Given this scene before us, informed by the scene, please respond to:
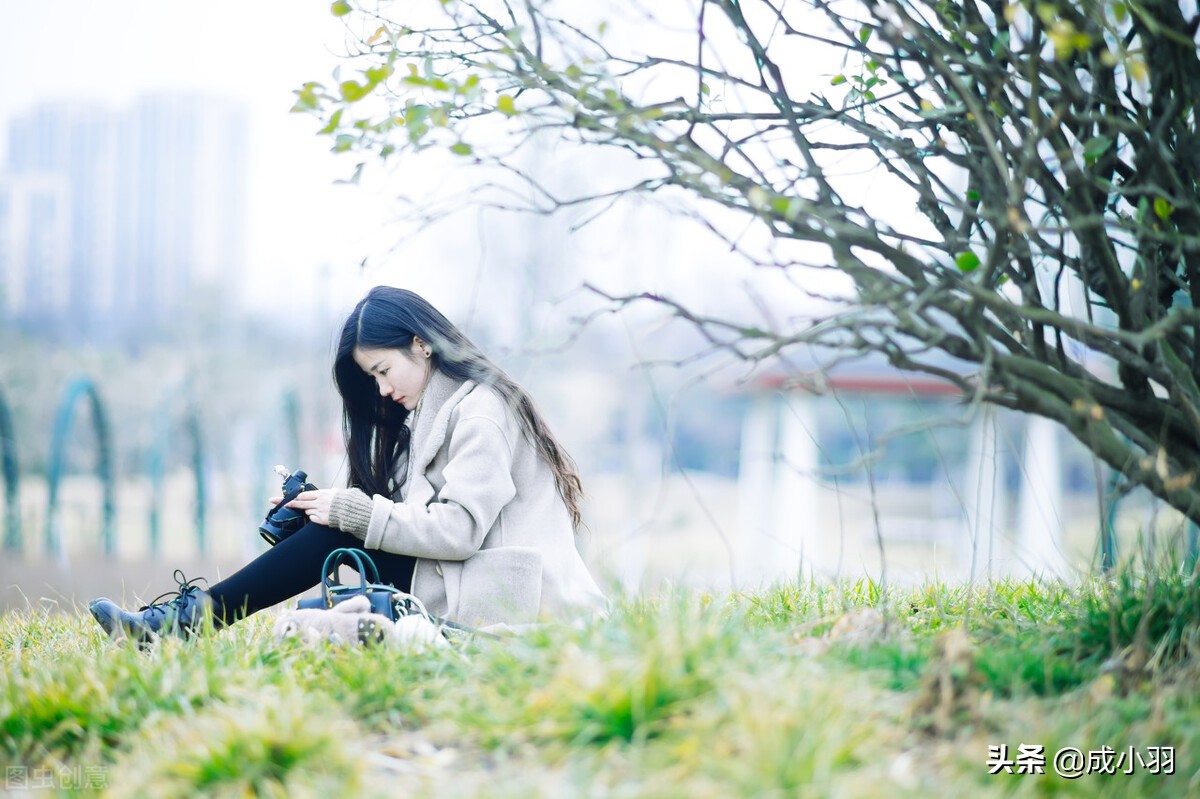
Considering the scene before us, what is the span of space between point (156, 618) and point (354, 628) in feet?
2.20

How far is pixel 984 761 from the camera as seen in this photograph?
5.31 ft

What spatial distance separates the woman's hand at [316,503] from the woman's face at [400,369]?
1.26ft

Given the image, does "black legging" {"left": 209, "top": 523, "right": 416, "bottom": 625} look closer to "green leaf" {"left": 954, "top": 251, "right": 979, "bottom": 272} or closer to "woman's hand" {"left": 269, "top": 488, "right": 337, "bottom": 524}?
"woman's hand" {"left": 269, "top": 488, "right": 337, "bottom": 524}

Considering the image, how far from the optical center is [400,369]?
3117mm

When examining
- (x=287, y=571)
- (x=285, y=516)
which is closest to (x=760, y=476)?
(x=285, y=516)

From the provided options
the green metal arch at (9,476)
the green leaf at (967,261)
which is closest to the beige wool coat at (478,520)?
the green leaf at (967,261)

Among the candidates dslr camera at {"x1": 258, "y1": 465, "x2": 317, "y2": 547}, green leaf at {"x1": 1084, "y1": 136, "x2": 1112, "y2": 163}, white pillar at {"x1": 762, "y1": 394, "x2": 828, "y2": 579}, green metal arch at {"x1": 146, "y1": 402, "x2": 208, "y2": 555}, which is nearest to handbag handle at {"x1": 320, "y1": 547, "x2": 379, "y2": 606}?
dslr camera at {"x1": 258, "y1": 465, "x2": 317, "y2": 547}

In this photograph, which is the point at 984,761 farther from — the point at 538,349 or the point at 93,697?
the point at 93,697

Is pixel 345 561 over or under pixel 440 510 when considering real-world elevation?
under

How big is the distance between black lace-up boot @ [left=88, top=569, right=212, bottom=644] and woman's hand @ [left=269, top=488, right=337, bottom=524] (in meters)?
0.36

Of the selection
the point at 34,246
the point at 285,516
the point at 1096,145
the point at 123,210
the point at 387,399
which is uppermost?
the point at 123,210

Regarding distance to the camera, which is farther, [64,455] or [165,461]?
[165,461]

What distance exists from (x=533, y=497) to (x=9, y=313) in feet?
66.3

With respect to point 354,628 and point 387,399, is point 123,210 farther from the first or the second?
point 354,628
